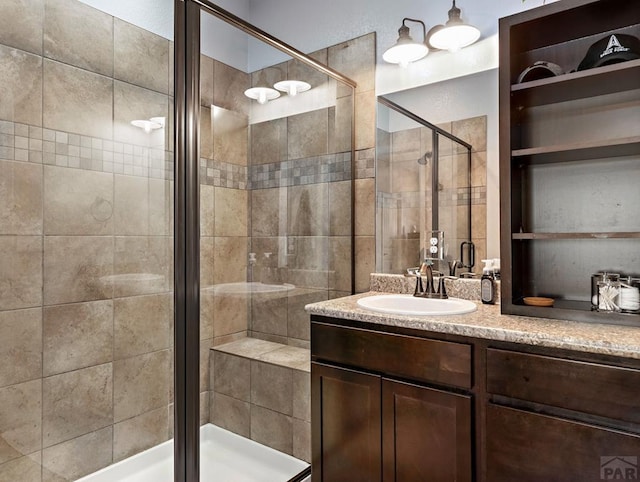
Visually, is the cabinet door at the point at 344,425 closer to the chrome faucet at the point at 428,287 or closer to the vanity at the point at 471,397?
the vanity at the point at 471,397

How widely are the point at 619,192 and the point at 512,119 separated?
0.50m

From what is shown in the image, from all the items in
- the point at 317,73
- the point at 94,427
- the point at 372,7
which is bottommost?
the point at 94,427

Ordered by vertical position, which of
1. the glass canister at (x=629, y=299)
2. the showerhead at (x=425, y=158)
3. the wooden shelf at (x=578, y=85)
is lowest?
the glass canister at (x=629, y=299)

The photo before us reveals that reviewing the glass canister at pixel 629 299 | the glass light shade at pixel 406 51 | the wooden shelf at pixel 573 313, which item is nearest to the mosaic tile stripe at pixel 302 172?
the glass light shade at pixel 406 51

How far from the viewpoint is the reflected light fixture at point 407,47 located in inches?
82.4

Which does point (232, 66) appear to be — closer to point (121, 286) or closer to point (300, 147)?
point (300, 147)

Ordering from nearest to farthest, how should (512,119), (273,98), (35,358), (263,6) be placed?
(35,358)
(512,119)
(273,98)
(263,6)

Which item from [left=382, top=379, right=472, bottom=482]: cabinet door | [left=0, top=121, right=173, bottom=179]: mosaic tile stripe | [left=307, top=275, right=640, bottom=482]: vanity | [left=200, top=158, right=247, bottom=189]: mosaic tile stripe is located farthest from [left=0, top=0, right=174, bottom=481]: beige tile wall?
[left=382, top=379, right=472, bottom=482]: cabinet door

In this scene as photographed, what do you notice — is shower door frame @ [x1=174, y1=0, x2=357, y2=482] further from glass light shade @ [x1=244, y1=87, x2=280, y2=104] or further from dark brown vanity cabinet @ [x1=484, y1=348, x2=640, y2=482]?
dark brown vanity cabinet @ [x1=484, y1=348, x2=640, y2=482]

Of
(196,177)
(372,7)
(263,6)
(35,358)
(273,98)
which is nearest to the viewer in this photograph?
(35,358)

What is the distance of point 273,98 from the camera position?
6.26 ft

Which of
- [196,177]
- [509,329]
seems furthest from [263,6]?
[509,329]

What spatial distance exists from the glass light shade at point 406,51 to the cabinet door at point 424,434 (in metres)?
1.60

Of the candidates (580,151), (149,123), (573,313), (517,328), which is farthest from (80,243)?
(580,151)
